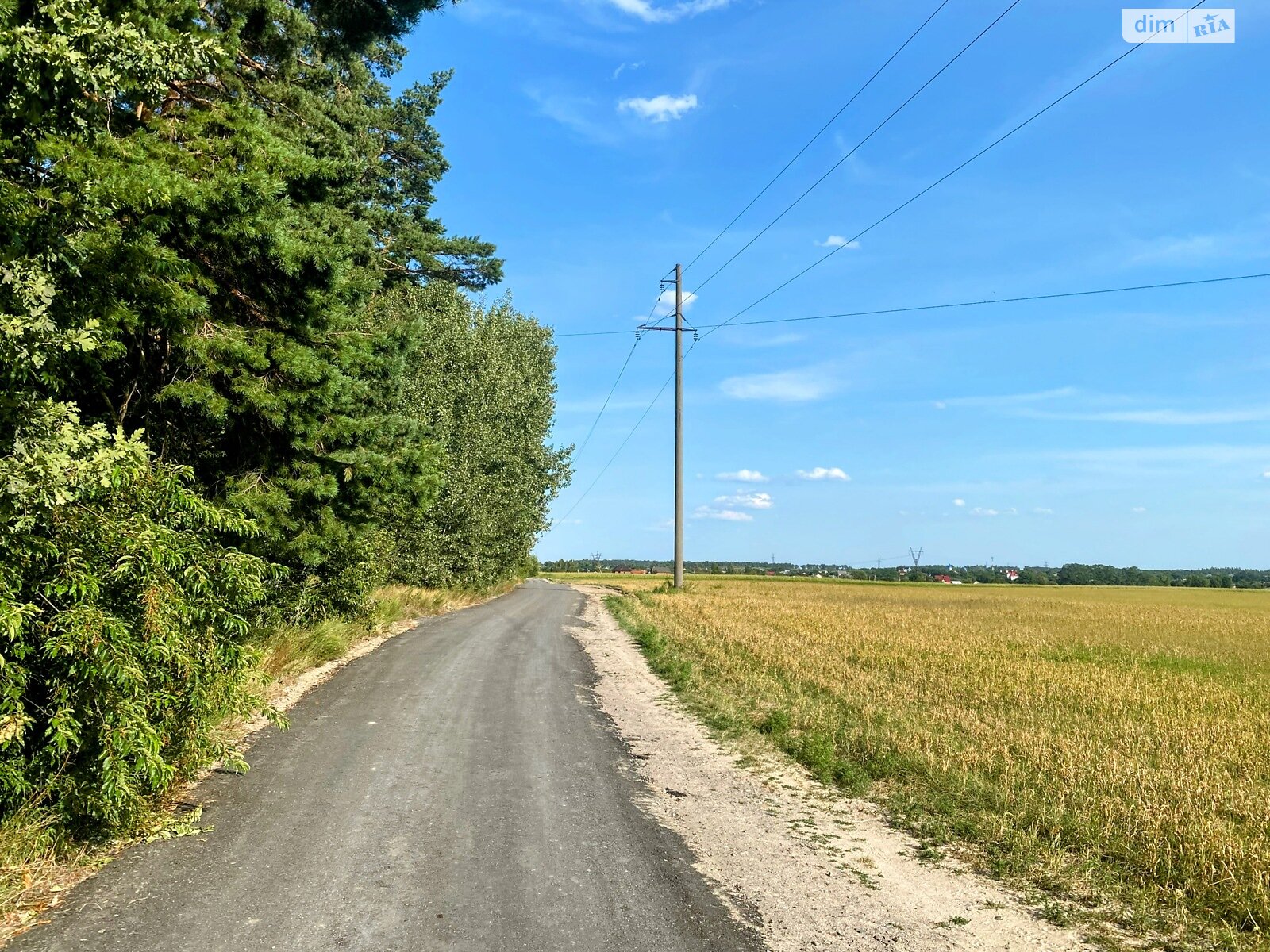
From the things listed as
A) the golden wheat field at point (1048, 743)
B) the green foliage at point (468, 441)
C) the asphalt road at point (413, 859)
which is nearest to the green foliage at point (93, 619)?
the asphalt road at point (413, 859)

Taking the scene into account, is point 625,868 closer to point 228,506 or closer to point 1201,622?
point 228,506

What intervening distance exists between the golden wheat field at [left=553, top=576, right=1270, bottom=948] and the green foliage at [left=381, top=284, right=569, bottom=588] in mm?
11540

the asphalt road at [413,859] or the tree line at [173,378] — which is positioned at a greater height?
the tree line at [173,378]

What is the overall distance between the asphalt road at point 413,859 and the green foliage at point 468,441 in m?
14.4

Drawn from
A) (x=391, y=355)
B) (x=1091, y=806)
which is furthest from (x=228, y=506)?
(x=1091, y=806)

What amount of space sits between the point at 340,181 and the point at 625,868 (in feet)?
36.9

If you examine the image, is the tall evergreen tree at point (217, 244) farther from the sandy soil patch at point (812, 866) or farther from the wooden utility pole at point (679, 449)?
the wooden utility pole at point (679, 449)

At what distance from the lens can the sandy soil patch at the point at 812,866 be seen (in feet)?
16.5

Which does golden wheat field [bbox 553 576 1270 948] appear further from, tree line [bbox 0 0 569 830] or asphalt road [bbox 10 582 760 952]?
tree line [bbox 0 0 569 830]

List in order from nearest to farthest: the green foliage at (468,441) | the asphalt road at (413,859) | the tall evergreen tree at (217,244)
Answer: the asphalt road at (413,859)
the tall evergreen tree at (217,244)
the green foliage at (468,441)

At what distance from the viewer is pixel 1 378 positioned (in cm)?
541

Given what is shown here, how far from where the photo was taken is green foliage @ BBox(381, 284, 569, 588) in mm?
28672

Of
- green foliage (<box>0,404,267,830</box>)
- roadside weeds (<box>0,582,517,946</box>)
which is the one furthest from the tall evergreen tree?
roadside weeds (<box>0,582,517,946</box>)

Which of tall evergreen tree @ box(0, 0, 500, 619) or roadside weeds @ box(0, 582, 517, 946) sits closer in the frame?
roadside weeds @ box(0, 582, 517, 946)
